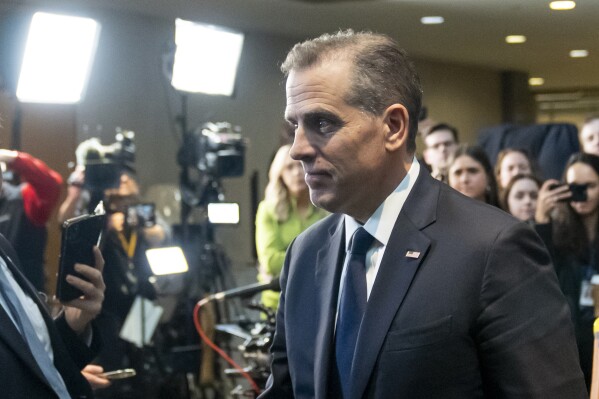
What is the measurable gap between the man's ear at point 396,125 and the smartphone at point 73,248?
84 centimetres

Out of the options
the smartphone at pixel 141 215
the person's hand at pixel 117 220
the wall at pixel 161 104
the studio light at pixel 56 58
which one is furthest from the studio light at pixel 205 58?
the person's hand at pixel 117 220

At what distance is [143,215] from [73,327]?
11.7 ft

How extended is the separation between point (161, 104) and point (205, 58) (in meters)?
1.10

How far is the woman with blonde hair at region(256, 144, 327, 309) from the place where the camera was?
442cm

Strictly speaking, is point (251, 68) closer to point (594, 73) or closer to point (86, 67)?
point (86, 67)

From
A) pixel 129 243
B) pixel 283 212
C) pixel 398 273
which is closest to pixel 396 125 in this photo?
pixel 398 273

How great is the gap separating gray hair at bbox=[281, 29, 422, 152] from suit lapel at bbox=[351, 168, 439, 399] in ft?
0.31

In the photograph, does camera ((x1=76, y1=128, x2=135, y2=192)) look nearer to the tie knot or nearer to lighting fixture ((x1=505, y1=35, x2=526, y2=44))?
the tie knot

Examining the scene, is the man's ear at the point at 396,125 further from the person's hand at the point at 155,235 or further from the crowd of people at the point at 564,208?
the person's hand at the point at 155,235

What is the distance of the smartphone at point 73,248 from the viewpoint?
2.10 m

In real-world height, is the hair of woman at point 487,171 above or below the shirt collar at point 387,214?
above

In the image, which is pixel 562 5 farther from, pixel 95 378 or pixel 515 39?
pixel 95 378

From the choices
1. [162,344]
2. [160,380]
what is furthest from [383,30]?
[160,380]

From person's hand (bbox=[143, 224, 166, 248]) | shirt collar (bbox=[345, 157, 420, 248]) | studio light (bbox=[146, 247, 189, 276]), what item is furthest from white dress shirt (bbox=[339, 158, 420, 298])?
person's hand (bbox=[143, 224, 166, 248])
